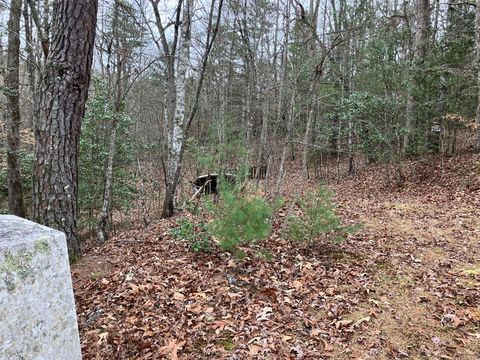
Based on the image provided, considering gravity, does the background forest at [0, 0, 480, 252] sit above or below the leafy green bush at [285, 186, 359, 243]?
above

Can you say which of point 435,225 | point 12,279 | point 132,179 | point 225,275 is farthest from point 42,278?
point 132,179

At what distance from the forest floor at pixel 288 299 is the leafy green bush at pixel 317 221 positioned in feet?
0.97

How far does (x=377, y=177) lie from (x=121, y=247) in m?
8.72

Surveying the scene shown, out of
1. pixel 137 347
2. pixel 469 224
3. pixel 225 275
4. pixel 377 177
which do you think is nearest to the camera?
pixel 137 347

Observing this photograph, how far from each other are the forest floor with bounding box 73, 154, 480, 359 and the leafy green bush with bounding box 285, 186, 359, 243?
0.97ft

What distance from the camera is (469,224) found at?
5820 mm

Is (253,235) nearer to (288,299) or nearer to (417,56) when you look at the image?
(288,299)

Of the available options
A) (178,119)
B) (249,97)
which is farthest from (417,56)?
(178,119)

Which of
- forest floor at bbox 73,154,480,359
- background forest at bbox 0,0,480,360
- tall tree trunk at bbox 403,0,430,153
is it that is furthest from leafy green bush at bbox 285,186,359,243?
tall tree trunk at bbox 403,0,430,153

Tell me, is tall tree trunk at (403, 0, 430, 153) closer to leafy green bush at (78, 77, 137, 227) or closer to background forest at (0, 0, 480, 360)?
background forest at (0, 0, 480, 360)

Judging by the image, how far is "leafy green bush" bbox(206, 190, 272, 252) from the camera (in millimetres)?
3754

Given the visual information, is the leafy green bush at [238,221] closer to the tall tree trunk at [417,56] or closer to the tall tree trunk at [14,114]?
the tall tree trunk at [14,114]

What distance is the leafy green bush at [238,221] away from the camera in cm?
375

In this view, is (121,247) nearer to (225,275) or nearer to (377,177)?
(225,275)
